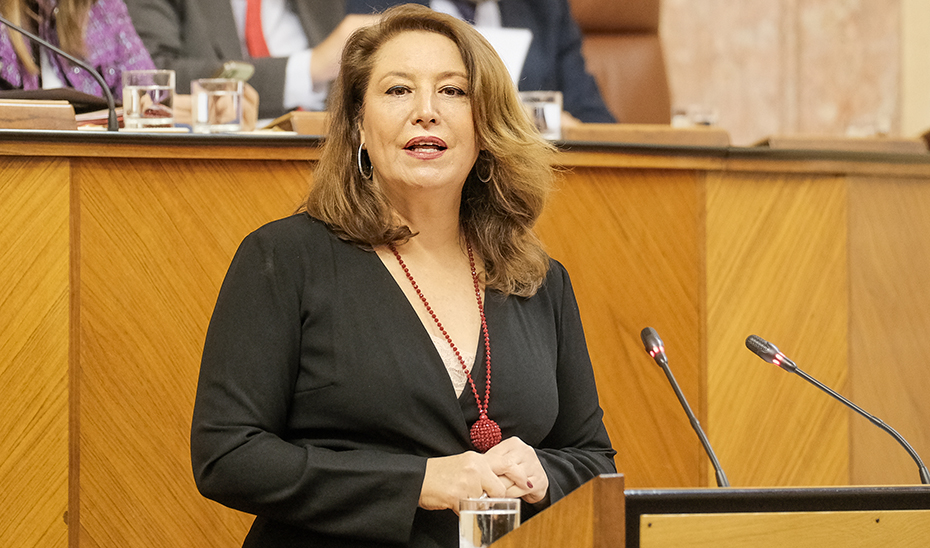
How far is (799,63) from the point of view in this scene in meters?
3.66

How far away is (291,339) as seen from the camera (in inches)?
45.5

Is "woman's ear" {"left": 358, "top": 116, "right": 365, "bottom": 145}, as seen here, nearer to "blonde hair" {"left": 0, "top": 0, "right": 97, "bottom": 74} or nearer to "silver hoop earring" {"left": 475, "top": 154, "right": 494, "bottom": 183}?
"silver hoop earring" {"left": 475, "top": 154, "right": 494, "bottom": 183}

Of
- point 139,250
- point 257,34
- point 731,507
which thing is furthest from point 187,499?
point 257,34

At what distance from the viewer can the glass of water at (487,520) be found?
97 centimetres

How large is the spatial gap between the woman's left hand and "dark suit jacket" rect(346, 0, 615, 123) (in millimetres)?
1899

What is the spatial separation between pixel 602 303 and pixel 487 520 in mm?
786

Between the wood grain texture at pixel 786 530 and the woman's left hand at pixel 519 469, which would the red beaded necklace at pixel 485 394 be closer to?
the woman's left hand at pixel 519 469

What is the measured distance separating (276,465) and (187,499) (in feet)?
1.58

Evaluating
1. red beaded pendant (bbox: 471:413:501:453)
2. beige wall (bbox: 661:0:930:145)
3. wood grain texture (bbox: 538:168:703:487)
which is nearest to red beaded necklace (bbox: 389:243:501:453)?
red beaded pendant (bbox: 471:413:501:453)

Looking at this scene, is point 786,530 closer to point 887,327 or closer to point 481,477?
point 481,477

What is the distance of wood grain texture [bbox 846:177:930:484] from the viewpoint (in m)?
1.74

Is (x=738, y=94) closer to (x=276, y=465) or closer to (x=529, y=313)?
(x=529, y=313)

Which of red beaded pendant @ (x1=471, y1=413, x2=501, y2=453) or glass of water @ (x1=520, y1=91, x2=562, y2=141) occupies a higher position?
glass of water @ (x1=520, y1=91, x2=562, y2=141)

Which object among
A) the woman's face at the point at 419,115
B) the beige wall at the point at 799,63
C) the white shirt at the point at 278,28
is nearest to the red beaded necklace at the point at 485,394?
the woman's face at the point at 419,115
